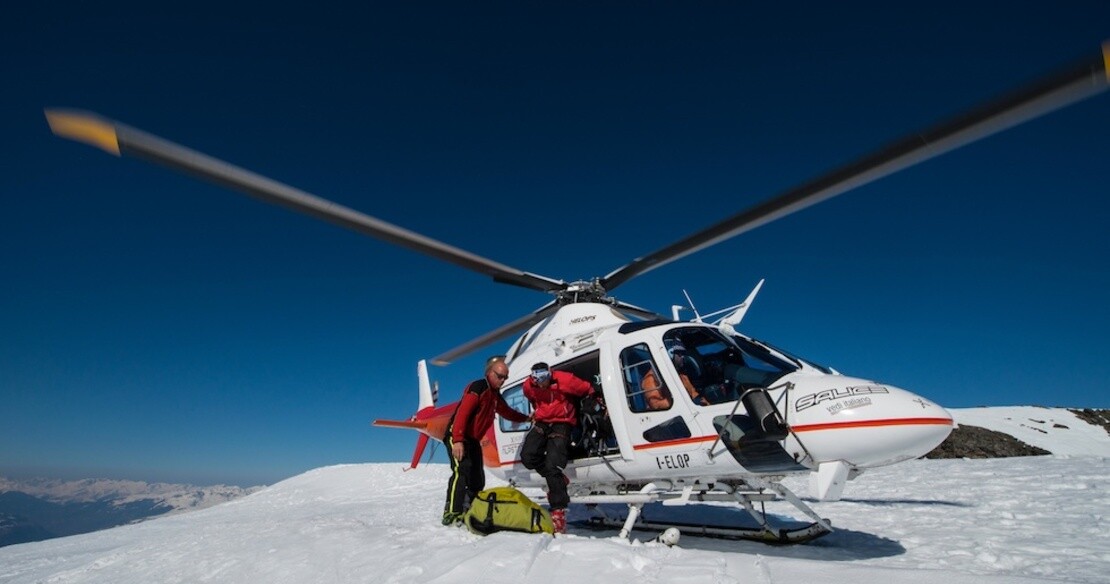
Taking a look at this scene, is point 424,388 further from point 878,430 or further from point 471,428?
point 878,430

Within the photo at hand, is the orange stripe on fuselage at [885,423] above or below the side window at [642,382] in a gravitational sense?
below

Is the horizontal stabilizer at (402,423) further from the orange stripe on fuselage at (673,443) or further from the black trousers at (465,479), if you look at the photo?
the orange stripe on fuselage at (673,443)

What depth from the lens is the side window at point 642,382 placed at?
18.5ft

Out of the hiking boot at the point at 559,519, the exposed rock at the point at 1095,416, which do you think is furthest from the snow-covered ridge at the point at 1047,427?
the hiking boot at the point at 559,519

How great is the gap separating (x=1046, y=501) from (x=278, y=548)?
10382mm

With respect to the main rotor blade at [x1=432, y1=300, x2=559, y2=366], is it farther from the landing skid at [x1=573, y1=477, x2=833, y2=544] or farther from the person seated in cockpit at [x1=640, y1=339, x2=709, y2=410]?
the landing skid at [x1=573, y1=477, x2=833, y2=544]

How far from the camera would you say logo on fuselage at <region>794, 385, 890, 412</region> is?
4395 millimetres

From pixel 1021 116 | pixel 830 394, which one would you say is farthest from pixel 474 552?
pixel 1021 116

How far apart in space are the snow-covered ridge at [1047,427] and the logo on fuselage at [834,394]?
25517 millimetres

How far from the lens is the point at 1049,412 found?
90.8ft

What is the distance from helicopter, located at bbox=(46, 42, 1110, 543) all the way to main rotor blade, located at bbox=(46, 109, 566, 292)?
12 mm

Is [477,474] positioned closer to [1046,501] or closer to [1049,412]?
[1046,501]

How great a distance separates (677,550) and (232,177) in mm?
5546

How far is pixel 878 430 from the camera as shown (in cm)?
416
